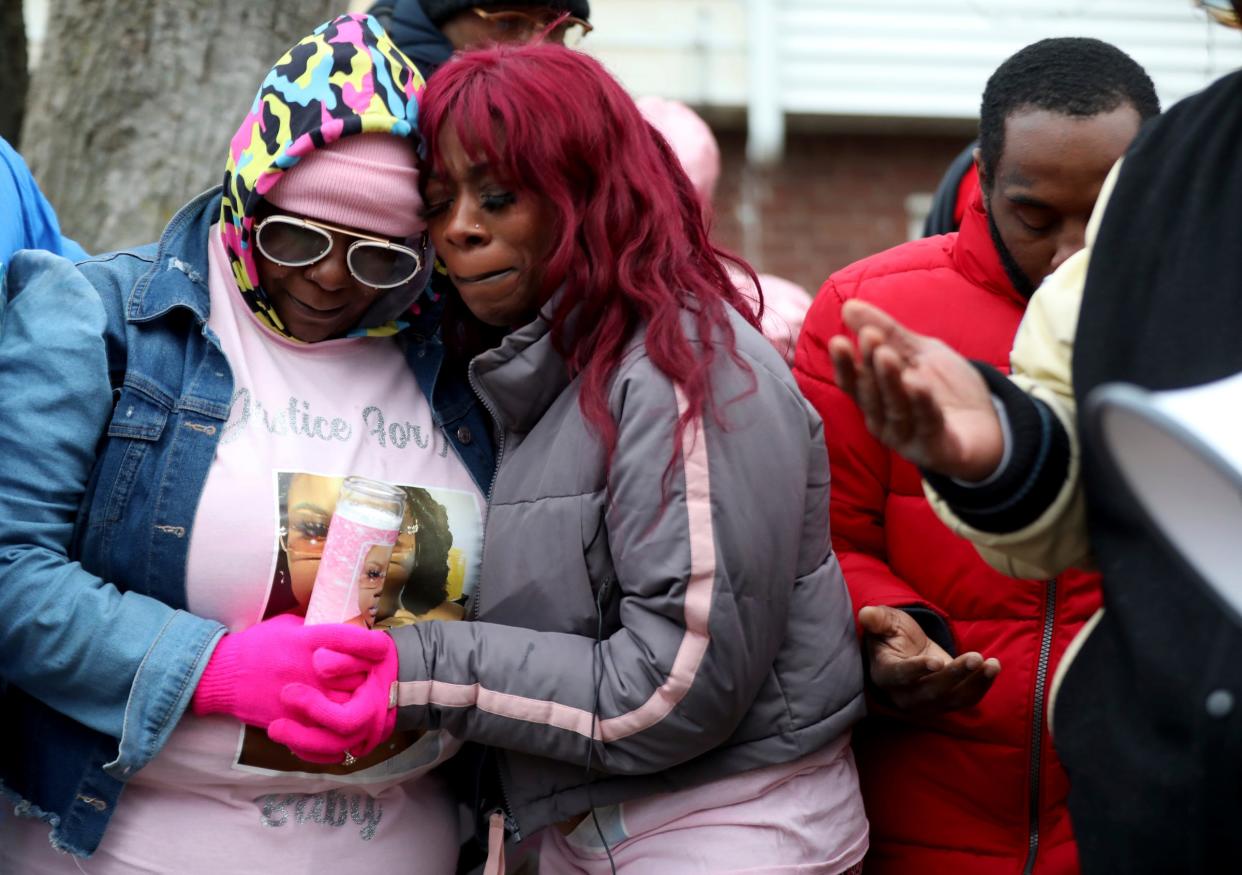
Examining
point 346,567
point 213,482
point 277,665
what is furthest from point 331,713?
point 213,482

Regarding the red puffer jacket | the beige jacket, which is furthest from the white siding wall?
the beige jacket

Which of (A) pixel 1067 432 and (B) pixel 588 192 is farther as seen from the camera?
(B) pixel 588 192

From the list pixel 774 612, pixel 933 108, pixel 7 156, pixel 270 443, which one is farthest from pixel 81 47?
pixel 933 108

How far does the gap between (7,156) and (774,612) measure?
1.60 m

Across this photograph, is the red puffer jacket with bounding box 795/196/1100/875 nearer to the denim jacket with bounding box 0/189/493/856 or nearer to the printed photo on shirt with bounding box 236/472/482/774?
the printed photo on shirt with bounding box 236/472/482/774

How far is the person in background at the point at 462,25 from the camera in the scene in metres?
3.53

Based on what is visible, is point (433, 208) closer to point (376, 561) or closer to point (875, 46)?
point (376, 561)

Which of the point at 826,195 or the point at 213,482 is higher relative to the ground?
the point at 213,482

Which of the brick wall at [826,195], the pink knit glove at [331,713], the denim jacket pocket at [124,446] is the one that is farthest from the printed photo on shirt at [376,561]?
the brick wall at [826,195]

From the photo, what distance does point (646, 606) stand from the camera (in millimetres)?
2166

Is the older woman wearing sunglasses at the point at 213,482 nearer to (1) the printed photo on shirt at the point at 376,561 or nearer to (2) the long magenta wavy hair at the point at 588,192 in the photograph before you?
(1) the printed photo on shirt at the point at 376,561

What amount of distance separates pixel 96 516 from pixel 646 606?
881 mm

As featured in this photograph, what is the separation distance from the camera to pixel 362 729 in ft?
7.05

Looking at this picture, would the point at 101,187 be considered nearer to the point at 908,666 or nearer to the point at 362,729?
the point at 362,729
